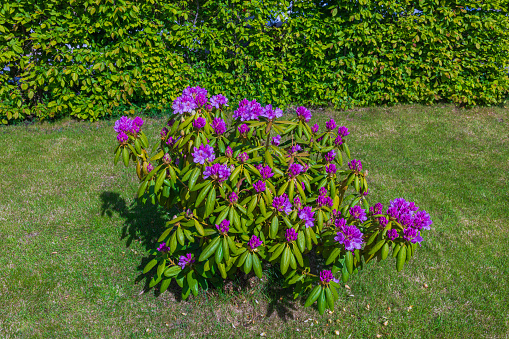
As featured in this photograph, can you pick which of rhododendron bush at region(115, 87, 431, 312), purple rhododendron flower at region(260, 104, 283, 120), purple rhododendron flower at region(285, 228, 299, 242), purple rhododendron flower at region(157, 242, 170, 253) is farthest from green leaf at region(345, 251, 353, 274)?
purple rhododendron flower at region(157, 242, 170, 253)

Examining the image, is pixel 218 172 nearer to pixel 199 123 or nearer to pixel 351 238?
pixel 199 123


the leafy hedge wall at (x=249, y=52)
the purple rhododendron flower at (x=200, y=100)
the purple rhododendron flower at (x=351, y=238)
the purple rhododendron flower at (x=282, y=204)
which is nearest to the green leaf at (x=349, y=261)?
the purple rhododendron flower at (x=351, y=238)

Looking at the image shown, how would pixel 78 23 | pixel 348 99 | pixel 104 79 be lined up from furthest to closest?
1. pixel 348 99
2. pixel 104 79
3. pixel 78 23

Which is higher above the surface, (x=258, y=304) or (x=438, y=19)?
(x=438, y=19)

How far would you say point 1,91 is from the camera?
229 inches

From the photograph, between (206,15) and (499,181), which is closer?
(499,181)

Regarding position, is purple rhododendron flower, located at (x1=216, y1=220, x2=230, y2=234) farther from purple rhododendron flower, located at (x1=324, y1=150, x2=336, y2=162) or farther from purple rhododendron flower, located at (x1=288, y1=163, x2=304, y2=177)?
purple rhododendron flower, located at (x1=324, y1=150, x2=336, y2=162)

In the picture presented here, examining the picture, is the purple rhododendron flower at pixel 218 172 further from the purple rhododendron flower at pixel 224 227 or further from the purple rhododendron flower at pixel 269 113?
the purple rhododendron flower at pixel 269 113

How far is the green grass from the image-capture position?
9.21 ft

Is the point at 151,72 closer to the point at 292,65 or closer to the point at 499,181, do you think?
the point at 292,65

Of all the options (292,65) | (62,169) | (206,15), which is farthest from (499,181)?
(62,169)

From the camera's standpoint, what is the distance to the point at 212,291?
3051mm

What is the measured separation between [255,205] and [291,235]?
288 millimetres

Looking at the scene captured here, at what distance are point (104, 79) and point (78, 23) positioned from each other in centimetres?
90
